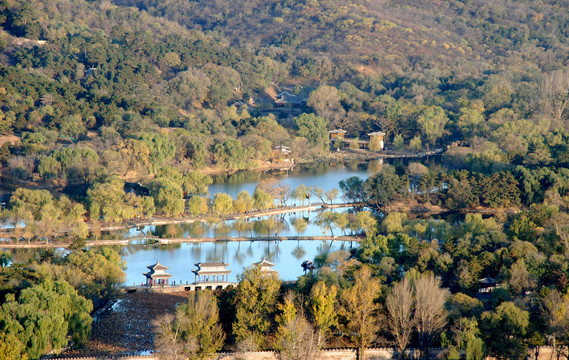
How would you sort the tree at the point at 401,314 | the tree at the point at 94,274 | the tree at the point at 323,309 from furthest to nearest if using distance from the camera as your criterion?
→ the tree at the point at 94,274
the tree at the point at 323,309
the tree at the point at 401,314

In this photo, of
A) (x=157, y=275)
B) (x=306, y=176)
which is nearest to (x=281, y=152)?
(x=306, y=176)

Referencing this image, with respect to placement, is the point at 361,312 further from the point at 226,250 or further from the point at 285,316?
the point at 226,250

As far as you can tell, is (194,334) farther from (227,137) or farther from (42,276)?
(227,137)

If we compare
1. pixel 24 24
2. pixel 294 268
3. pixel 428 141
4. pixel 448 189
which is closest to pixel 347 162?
pixel 428 141

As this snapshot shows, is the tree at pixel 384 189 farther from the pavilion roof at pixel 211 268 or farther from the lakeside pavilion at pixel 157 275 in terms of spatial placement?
the lakeside pavilion at pixel 157 275

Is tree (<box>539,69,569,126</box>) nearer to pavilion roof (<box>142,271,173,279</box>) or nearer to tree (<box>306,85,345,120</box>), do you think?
tree (<box>306,85,345,120</box>)

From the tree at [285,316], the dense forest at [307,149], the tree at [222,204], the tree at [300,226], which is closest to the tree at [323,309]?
the dense forest at [307,149]
